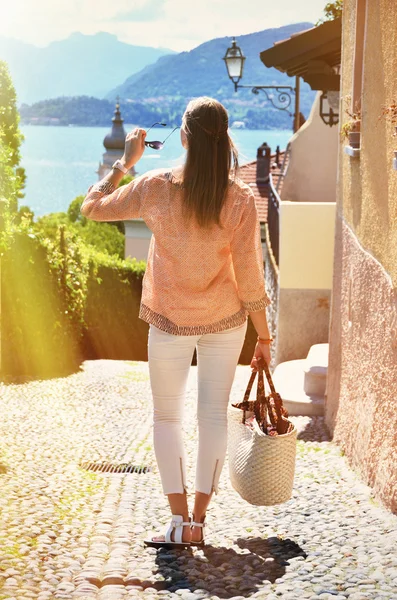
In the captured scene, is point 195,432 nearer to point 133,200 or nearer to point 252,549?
point 252,549

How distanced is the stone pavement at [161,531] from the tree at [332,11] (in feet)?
17.3

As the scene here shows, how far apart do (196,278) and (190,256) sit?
0.09 m

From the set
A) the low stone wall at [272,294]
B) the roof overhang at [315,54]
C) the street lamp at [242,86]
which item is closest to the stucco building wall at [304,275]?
the low stone wall at [272,294]

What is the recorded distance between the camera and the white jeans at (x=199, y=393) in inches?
139

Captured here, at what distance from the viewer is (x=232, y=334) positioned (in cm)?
355

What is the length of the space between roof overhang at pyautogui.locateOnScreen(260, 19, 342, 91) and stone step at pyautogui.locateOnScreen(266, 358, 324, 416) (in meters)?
3.11

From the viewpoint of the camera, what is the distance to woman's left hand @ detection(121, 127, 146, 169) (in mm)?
3504

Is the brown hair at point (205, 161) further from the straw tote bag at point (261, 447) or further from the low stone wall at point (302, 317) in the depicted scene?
the low stone wall at point (302, 317)

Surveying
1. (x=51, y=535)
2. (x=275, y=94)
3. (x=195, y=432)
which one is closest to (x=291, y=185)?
(x=275, y=94)

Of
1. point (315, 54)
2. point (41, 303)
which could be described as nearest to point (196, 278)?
point (315, 54)

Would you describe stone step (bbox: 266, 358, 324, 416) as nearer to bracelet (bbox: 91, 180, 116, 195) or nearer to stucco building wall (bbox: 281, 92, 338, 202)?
stucco building wall (bbox: 281, 92, 338, 202)

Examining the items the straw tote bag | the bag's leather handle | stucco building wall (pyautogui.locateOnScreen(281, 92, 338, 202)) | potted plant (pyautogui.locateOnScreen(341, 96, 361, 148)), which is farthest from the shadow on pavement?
stucco building wall (pyautogui.locateOnScreen(281, 92, 338, 202))

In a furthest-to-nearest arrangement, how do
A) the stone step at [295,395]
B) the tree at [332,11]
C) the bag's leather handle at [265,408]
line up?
the tree at [332,11], the stone step at [295,395], the bag's leather handle at [265,408]

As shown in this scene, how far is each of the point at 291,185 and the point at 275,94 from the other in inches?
105
